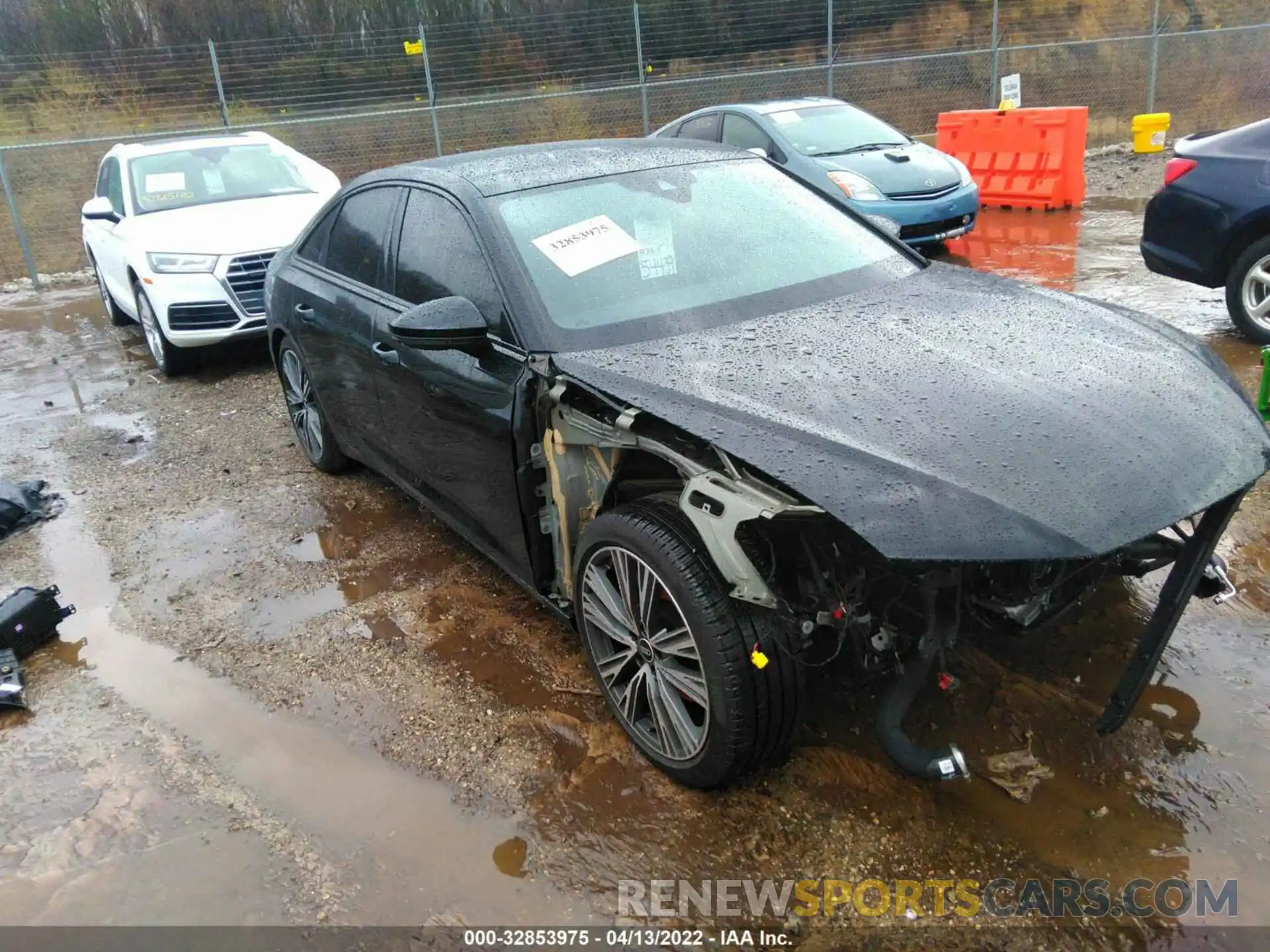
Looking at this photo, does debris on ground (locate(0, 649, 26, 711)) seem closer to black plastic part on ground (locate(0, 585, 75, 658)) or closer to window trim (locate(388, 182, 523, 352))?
black plastic part on ground (locate(0, 585, 75, 658))

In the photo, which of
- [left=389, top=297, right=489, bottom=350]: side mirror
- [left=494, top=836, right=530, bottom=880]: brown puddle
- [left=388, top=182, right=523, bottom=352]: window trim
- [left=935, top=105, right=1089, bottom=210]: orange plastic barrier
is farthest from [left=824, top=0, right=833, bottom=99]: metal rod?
[left=494, top=836, right=530, bottom=880]: brown puddle

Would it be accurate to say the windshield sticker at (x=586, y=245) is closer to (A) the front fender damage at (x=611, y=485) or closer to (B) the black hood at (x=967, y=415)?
(B) the black hood at (x=967, y=415)

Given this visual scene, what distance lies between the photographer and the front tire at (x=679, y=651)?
2.41 m

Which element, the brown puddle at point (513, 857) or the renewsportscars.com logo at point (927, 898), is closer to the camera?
the renewsportscars.com logo at point (927, 898)

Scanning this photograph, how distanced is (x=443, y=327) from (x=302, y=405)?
8.81 feet

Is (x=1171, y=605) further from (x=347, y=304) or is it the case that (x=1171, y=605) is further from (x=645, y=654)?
(x=347, y=304)

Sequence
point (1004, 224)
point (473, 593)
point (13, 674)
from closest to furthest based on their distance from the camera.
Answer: point (13, 674) → point (473, 593) → point (1004, 224)

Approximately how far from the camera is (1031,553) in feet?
6.70

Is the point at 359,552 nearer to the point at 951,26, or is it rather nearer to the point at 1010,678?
the point at 1010,678

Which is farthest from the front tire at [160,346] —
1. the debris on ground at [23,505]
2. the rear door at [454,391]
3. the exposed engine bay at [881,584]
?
the exposed engine bay at [881,584]

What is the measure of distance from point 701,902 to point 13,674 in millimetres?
2799

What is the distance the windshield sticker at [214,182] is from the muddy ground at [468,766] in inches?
177

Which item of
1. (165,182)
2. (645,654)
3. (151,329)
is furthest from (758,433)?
(165,182)

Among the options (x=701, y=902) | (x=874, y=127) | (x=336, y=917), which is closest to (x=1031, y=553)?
(x=701, y=902)
